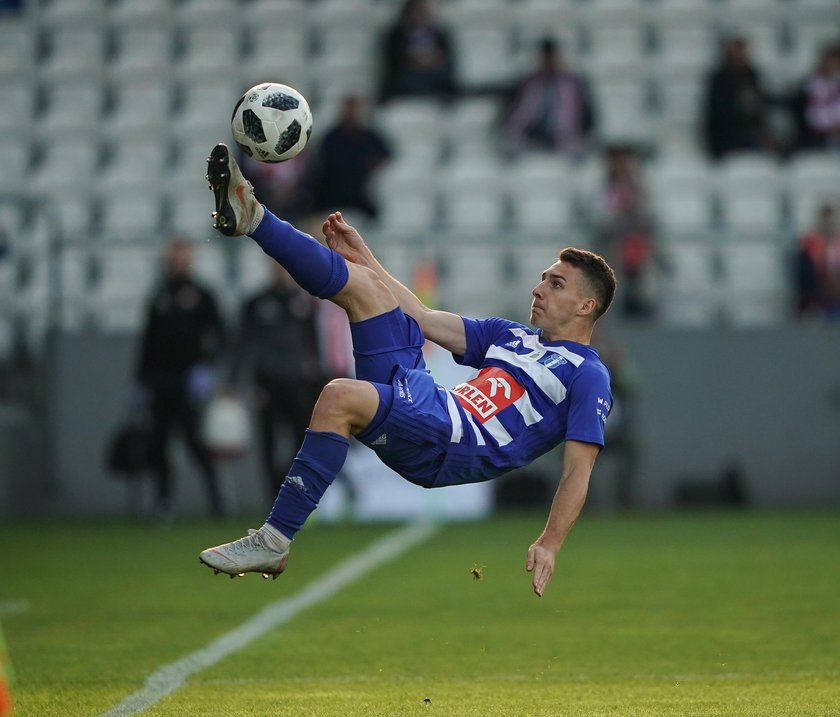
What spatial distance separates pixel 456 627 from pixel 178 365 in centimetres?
667

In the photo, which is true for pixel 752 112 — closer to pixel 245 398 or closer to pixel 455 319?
pixel 245 398

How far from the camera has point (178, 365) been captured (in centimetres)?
1383

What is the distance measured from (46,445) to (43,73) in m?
5.09

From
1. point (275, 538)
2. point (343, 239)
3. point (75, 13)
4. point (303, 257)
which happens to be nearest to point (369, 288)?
point (303, 257)

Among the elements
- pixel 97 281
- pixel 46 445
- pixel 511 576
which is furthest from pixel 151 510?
pixel 511 576

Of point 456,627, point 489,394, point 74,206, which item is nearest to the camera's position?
point 489,394

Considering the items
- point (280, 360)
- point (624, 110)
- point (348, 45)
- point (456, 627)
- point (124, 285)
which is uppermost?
point (348, 45)

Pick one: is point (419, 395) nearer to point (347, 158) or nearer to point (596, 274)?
point (596, 274)

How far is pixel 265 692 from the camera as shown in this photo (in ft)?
19.0

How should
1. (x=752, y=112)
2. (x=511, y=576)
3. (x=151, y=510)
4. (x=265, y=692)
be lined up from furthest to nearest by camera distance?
(x=752, y=112), (x=151, y=510), (x=511, y=576), (x=265, y=692)

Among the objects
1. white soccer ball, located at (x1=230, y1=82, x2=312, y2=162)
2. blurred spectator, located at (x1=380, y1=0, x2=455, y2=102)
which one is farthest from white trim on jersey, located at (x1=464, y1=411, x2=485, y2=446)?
blurred spectator, located at (x1=380, y1=0, x2=455, y2=102)

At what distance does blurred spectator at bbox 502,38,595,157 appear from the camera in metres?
15.4

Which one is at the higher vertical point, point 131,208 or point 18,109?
point 18,109

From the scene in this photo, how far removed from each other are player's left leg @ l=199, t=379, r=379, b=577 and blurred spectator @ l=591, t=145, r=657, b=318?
917cm
